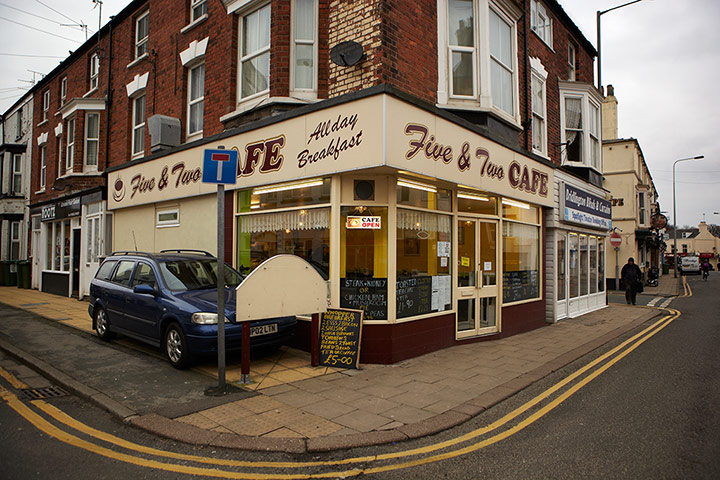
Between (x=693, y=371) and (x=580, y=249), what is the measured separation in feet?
24.8

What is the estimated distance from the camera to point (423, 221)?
7844 mm

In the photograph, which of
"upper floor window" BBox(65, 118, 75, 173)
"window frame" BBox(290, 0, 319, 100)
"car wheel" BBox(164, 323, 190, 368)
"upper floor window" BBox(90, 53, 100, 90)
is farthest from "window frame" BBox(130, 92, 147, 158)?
"car wheel" BBox(164, 323, 190, 368)

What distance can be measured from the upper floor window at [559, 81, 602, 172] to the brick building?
54 millimetres

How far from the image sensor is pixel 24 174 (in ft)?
69.4

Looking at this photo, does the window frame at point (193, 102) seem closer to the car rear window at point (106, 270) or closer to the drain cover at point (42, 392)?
the car rear window at point (106, 270)

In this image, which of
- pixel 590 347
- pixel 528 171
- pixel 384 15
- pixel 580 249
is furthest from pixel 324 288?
pixel 580 249

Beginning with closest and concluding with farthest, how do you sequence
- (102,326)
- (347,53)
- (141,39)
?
1. (347,53)
2. (102,326)
3. (141,39)

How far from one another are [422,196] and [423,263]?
1.21m

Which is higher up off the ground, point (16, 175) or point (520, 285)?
point (16, 175)

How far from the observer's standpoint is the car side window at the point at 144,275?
744 centimetres

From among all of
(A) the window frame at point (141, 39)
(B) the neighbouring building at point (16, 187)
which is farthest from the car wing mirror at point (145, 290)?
(B) the neighbouring building at point (16, 187)

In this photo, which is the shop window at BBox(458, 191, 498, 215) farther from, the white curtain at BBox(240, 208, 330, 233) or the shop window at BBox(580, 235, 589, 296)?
the shop window at BBox(580, 235, 589, 296)

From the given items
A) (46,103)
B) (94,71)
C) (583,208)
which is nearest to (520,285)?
(583,208)

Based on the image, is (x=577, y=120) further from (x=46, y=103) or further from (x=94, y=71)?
(x=46, y=103)
